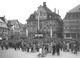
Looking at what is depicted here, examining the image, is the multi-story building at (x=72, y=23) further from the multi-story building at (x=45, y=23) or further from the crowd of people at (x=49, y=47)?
the crowd of people at (x=49, y=47)

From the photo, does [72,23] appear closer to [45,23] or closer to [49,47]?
[45,23]

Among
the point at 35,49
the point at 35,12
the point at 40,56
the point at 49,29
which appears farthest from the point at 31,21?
the point at 40,56

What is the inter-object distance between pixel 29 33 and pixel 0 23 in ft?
35.9

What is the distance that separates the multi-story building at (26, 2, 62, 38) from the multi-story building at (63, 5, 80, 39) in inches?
234

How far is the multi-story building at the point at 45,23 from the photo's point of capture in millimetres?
61281

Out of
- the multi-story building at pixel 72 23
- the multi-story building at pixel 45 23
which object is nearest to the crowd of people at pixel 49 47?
the multi-story building at pixel 72 23

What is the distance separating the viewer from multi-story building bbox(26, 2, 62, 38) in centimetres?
6128

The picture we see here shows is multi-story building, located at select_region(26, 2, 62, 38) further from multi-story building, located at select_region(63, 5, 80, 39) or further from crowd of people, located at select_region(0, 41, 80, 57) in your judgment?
crowd of people, located at select_region(0, 41, 80, 57)

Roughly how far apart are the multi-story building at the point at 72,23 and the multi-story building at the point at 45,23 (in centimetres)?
596

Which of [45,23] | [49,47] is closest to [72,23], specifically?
[45,23]

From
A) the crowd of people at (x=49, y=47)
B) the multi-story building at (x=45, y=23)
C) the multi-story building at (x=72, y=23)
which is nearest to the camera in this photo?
the crowd of people at (x=49, y=47)

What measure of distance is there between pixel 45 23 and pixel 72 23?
36.3 ft

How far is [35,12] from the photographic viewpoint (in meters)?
64.8

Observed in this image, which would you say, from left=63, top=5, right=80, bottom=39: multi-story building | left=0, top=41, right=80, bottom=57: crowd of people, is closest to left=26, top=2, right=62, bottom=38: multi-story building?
left=63, top=5, right=80, bottom=39: multi-story building
